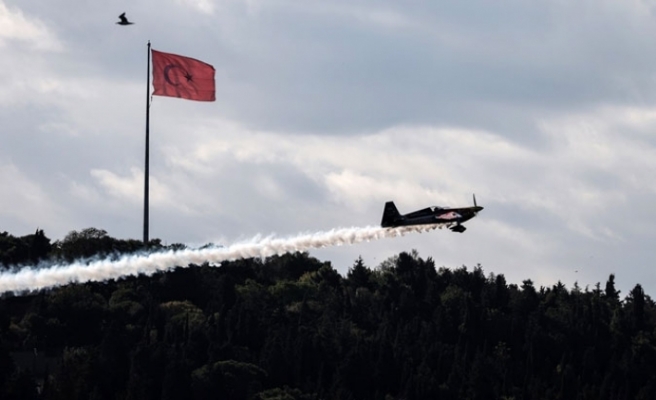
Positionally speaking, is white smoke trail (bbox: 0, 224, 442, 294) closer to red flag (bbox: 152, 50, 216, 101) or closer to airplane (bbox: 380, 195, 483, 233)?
airplane (bbox: 380, 195, 483, 233)

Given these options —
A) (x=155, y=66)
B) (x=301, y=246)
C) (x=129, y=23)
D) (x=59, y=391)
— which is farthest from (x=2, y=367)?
(x=301, y=246)

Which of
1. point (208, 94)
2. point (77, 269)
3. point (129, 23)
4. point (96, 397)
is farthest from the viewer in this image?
point (96, 397)

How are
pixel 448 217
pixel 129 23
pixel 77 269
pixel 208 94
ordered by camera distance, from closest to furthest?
pixel 448 217 < pixel 77 269 < pixel 129 23 < pixel 208 94

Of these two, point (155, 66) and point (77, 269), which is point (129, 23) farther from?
point (155, 66)

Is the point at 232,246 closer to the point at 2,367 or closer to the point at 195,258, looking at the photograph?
the point at 195,258

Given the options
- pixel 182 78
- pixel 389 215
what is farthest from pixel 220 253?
pixel 182 78

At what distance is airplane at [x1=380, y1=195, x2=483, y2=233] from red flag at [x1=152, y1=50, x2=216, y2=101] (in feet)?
202

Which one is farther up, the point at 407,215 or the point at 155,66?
the point at 155,66

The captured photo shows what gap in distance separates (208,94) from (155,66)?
9.70 metres

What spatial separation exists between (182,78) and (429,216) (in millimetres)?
66221

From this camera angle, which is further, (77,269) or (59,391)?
(59,391)

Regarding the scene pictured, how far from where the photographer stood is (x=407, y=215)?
124m

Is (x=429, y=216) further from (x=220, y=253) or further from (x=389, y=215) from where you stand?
(x=220, y=253)

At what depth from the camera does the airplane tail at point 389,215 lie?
123m
